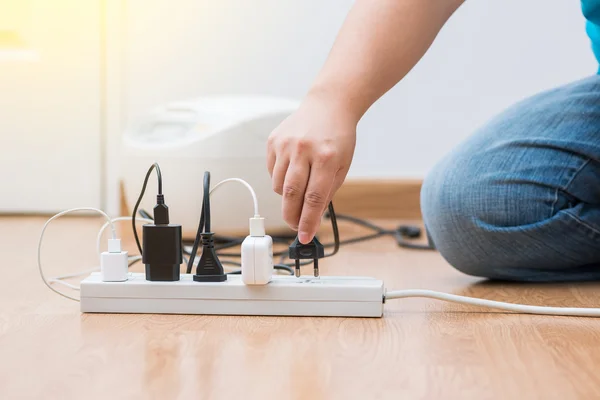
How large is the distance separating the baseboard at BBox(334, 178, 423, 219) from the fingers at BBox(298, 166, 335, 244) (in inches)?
50.7

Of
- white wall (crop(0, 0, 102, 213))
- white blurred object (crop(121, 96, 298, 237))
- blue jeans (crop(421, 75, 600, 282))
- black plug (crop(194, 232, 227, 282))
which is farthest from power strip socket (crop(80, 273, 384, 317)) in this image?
white wall (crop(0, 0, 102, 213))

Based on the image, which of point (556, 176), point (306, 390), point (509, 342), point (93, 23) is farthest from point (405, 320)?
point (93, 23)

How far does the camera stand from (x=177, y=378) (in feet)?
1.85

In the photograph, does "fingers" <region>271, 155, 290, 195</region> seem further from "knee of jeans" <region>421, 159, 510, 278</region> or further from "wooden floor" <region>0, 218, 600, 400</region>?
"knee of jeans" <region>421, 159, 510, 278</region>

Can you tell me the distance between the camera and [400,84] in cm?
198

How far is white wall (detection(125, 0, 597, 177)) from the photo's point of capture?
6.31ft

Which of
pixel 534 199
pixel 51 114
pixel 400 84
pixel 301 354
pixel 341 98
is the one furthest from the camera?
pixel 51 114

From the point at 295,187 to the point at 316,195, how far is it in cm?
2

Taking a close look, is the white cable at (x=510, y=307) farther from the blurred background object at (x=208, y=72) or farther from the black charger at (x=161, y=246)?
the blurred background object at (x=208, y=72)

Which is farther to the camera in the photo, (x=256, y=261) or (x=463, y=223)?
(x=463, y=223)

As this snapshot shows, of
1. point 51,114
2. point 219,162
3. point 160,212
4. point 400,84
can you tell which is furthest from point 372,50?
point 51,114

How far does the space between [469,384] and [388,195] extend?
1478mm

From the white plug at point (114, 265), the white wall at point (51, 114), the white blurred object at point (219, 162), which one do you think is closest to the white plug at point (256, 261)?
the white plug at point (114, 265)

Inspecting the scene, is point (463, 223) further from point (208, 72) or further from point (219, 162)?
point (208, 72)
